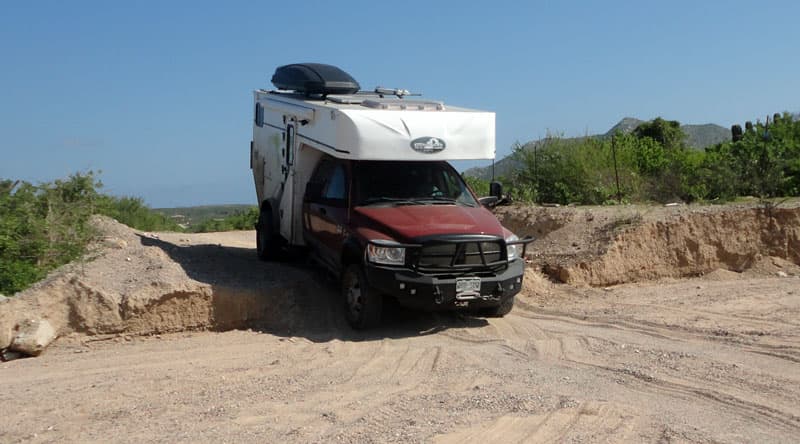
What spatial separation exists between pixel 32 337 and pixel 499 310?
5282 mm

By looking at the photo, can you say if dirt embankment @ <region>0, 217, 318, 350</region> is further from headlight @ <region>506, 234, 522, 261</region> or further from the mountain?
the mountain

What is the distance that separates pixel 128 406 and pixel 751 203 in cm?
1125

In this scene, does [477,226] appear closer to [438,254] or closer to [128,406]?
[438,254]

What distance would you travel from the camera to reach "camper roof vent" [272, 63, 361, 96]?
40.3 ft

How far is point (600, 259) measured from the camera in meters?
13.4

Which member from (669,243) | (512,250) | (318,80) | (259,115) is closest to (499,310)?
(512,250)

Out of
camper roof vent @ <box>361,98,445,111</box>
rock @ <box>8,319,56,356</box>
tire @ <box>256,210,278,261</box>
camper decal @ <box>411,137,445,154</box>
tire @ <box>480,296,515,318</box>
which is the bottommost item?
rock @ <box>8,319,56,356</box>

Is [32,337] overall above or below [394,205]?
below

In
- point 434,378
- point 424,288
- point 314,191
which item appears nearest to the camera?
point 434,378

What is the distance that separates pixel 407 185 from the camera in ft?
35.9

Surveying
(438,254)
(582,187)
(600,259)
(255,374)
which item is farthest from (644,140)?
(255,374)

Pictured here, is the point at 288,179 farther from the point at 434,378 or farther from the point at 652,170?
the point at 652,170

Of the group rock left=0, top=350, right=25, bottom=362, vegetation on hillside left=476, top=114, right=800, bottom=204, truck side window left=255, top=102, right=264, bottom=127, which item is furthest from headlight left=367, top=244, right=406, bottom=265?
vegetation on hillside left=476, top=114, right=800, bottom=204

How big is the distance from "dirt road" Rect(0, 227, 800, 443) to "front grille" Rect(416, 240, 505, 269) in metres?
0.86
